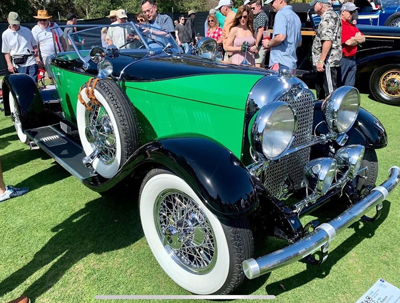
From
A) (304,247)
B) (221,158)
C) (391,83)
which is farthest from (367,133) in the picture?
(391,83)

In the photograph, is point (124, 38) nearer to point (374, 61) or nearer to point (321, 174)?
point (321, 174)

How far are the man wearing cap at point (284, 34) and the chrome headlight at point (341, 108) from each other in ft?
6.75

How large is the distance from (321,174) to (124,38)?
8.20 ft

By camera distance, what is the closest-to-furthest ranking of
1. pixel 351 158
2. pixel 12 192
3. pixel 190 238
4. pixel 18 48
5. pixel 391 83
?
pixel 190 238
pixel 351 158
pixel 12 192
pixel 18 48
pixel 391 83

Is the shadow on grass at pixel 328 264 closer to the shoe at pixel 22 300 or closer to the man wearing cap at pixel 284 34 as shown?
the shoe at pixel 22 300

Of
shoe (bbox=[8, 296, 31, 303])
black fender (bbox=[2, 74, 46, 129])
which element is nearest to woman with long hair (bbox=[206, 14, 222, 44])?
black fender (bbox=[2, 74, 46, 129])

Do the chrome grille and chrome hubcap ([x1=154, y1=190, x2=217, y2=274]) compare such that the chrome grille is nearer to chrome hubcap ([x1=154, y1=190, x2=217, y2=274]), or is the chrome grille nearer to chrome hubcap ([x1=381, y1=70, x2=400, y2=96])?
chrome hubcap ([x1=154, y1=190, x2=217, y2=274])

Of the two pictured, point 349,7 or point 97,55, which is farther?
point 349,7

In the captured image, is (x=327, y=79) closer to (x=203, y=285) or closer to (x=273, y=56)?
(x=273, y=56)

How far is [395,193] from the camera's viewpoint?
10.6 ft

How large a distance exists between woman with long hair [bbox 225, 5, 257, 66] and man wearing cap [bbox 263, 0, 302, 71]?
0.29 metres

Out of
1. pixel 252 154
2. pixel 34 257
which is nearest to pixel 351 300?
pixel 252 154

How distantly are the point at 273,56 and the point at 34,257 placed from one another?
3.88 m

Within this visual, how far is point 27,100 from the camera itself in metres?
3.99
